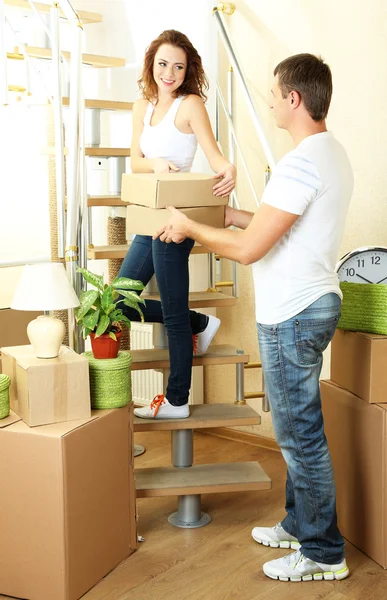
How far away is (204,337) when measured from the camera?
115 inches

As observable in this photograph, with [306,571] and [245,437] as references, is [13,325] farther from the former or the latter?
[306,571]

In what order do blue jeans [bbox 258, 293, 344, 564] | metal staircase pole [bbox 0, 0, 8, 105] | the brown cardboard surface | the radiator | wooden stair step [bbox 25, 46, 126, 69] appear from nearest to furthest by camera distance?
blue jeans [bbox 258, 293, 344, 564]
metal staircase pole [bbox 0, 0, 8, 105]
wooden stair step [bbox 25, 46, 126, 69]
the brown cardboard surface
the radiator

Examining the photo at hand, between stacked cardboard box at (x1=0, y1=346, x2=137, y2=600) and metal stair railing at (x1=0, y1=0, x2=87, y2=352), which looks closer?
stacked cardboard box at (x1=0, y1=346, x2=137, y2=600)

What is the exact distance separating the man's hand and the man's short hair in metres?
0.44

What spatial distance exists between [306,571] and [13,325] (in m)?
1.80

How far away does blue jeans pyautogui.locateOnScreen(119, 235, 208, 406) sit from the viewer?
2596 mm

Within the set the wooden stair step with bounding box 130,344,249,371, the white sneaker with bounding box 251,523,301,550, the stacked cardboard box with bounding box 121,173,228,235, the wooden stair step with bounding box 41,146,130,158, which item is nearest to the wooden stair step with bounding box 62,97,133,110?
the wooden stair step with bounding box 41,146,130,158

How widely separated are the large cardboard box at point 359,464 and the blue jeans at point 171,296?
1.67ft

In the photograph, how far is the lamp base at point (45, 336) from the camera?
2.37 metres

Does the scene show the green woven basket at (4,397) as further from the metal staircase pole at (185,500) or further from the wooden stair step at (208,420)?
the metal staircase pole at (185,500)

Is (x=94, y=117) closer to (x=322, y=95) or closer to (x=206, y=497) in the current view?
(x=322, y=95)

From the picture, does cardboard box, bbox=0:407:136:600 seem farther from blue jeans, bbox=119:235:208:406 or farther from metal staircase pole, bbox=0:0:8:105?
metal staircase pole, bbox=0:0:8:105

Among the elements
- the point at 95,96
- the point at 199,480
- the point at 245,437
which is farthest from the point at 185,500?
the point at 95,96

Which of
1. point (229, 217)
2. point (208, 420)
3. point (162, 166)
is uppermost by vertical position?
point (162, 166)
